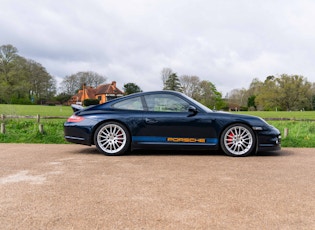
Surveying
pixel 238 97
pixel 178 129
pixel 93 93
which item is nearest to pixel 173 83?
pixel 93 93

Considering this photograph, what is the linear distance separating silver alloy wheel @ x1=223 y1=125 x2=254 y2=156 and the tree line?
55.4 meters

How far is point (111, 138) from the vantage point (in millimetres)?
5988

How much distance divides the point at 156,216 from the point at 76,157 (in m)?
3.43

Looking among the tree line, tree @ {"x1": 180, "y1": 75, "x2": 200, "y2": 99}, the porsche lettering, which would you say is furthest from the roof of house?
the porsche lettering

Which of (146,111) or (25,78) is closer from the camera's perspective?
(146,111)

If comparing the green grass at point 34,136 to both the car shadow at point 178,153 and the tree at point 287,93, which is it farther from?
the tree at point 287,93

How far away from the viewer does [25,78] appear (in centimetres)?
6225

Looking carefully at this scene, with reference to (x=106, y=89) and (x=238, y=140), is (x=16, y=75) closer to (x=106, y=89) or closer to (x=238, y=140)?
(x=106, y=89)

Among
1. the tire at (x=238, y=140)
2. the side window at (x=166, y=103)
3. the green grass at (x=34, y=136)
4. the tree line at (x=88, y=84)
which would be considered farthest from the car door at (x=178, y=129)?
the tree line at (x=88, y=84)

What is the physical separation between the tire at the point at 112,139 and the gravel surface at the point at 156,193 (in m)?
0.46

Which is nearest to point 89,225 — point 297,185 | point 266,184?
point 266,184

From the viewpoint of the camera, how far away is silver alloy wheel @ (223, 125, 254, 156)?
5.93 meters

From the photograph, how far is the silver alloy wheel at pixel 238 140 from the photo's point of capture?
5.93 metres

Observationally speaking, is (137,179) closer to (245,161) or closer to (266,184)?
(266,184)
